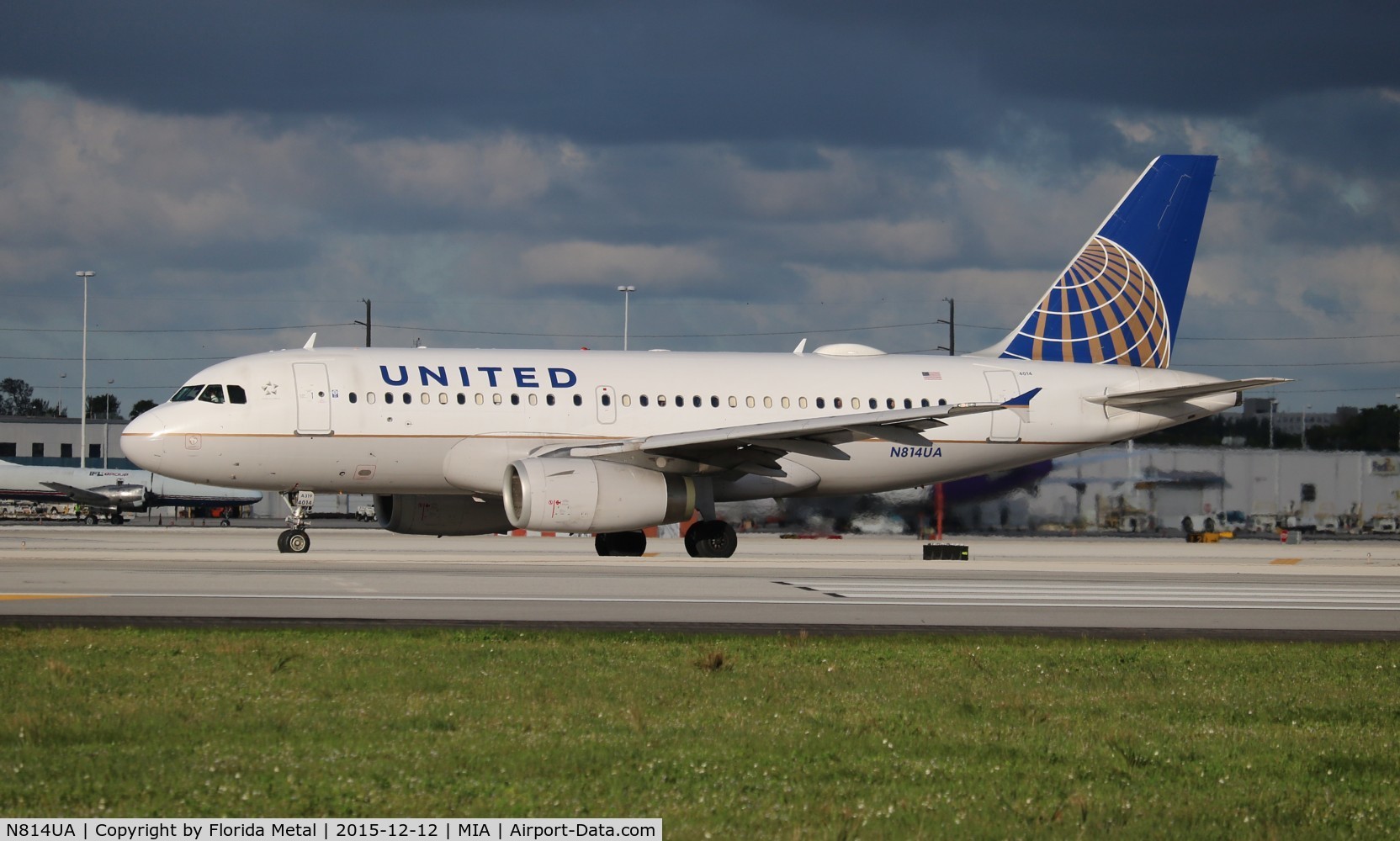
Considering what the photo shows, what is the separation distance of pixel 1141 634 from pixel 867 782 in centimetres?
808

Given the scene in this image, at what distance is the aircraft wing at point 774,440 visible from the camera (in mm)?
26047

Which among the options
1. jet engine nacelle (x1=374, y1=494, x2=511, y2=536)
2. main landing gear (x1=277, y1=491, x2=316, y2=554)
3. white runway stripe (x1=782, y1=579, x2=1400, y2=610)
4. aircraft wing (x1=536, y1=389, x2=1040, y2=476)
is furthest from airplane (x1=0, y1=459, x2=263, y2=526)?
white runway stripe (x1=782, y1=579, x2=1400, y2=610)

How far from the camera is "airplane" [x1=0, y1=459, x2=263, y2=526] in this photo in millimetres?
74438

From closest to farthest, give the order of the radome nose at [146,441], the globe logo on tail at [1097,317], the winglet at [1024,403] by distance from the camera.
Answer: the radome nose at [146,441] → the winglet at [1024,403] → the globe logo on tail at [1097,317]

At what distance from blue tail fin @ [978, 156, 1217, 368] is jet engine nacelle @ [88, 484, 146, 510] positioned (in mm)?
52821

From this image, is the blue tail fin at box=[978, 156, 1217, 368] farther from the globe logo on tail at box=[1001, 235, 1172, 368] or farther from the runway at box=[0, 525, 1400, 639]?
the runway at box=[0, 525, 1400, 639]

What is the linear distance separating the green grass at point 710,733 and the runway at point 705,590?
2.23 m

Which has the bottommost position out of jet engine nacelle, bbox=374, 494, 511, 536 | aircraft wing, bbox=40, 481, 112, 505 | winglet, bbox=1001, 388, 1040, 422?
aircraft wing, bbox=40, 481, 112, 505

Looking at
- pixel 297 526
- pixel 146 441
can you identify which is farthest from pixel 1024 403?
pixel 146 441

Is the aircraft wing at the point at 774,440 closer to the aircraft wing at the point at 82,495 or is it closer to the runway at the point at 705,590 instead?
the runway at the point at 705,590

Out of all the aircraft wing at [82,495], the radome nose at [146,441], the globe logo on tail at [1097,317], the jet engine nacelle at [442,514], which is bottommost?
the aircraft wing at [82,495]

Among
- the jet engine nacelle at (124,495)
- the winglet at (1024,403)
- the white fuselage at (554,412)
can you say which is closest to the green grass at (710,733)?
the white fuselage at (554,412)

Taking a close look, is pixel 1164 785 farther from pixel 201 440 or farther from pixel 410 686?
pixel 201 440

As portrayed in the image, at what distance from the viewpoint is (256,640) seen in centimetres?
1234
